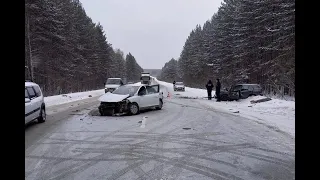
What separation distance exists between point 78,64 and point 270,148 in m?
45.8

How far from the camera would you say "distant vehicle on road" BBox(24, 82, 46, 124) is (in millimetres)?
10281

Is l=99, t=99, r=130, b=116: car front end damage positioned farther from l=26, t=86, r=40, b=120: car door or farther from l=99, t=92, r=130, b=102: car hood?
l=26, t=86, r=40, b=120: car door

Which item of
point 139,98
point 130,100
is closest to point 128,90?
point 139,98

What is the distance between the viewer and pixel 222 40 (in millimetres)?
46125

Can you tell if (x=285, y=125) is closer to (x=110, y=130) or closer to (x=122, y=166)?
(x=110, y=130)

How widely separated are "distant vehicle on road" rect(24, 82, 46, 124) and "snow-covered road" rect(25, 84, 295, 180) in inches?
18.9

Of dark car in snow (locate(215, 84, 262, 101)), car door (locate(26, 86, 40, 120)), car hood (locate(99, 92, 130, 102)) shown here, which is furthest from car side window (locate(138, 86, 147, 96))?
dark car in snow (locate(215, 84, 262, 101))

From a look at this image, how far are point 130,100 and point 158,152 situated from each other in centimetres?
843

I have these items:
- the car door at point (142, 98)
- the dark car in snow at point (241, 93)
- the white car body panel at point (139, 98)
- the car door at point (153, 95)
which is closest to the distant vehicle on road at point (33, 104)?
the white car body panel at point (139, 98)

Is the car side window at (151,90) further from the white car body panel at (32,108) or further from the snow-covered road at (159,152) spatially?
the white car body panel at (32,108)

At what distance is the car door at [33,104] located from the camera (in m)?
10.8

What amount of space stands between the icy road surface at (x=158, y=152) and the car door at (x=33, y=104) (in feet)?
1.70

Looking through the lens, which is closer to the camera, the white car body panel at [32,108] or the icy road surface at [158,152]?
the icy road surface at [158,152]
